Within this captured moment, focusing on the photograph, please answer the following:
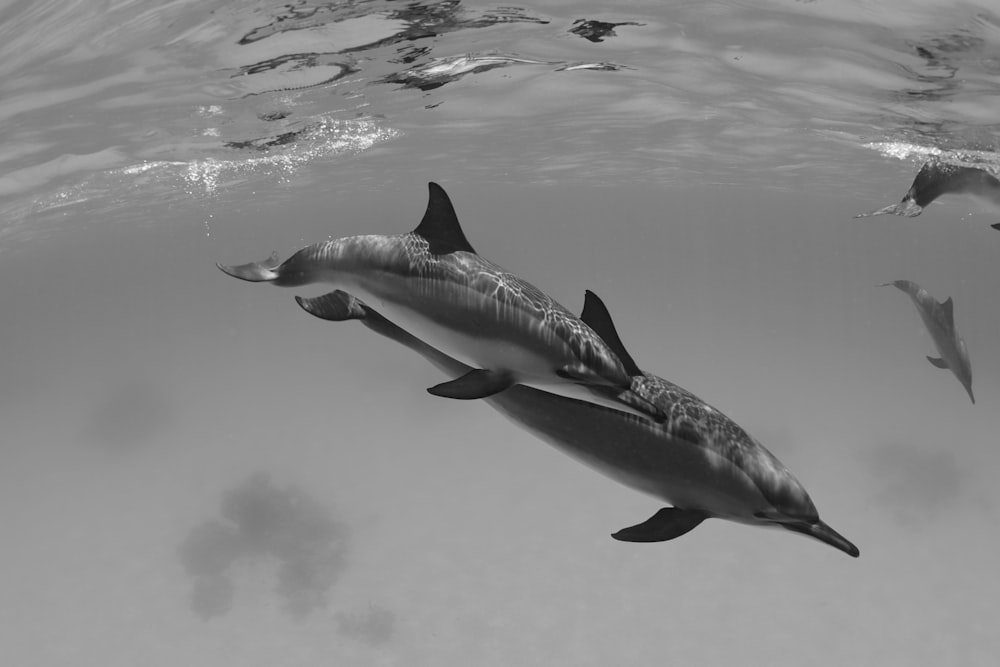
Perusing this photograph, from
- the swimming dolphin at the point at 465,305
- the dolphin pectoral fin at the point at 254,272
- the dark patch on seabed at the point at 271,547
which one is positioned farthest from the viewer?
the dark patch on seabed at the point at 271,547

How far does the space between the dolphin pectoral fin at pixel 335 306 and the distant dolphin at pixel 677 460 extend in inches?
44.4

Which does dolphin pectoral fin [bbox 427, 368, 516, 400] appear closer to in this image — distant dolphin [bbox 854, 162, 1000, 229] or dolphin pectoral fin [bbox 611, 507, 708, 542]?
dolphin pectoral fin [bbox 611, 507, 708, 542]

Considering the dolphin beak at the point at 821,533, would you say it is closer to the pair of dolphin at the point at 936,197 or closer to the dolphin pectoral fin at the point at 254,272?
the pair of dolphin at the point at 936,197

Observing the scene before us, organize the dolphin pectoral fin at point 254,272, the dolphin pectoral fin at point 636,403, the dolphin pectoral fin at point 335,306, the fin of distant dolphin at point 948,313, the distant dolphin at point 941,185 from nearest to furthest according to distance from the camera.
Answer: the dolphin pectoral fin at point 636,403, the dolphin pectoral fin at point 335,306, the dolphin pectoral fin at point 254,272, the distant dolphin at point 941,185, the fin of distant dolphin at point 948,313

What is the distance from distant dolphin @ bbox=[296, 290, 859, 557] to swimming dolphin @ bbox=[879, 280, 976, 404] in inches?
181

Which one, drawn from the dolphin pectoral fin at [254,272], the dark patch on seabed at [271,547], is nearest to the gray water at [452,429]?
the dark patch on seabed at [271,547]

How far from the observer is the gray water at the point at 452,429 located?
40.2 ft

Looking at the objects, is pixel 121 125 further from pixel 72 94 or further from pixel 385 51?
pixel 385 51

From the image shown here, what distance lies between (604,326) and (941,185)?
4.51 metres

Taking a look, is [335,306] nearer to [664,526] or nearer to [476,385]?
[476,385]

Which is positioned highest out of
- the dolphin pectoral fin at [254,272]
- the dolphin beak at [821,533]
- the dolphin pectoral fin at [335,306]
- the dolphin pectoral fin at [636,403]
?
the dolphin pectoral fin at [254,272]

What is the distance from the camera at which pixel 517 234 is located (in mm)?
114562

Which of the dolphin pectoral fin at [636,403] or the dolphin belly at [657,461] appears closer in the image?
the dolphin pectoral fin at [636,403]

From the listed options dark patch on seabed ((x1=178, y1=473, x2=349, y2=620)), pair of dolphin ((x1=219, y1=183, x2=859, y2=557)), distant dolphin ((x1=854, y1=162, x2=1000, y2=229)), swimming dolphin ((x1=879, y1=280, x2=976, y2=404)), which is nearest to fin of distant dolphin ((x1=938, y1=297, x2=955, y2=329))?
swimming dolphin ((x1=879, y1=280, x2=976, y2=404))
